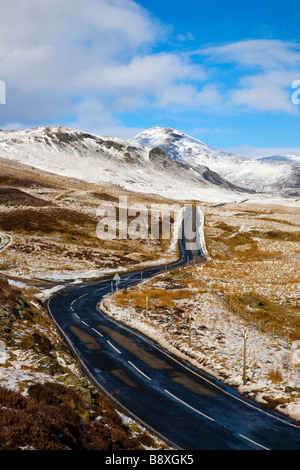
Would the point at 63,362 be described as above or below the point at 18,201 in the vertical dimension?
below

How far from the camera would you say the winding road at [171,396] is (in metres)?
15.8

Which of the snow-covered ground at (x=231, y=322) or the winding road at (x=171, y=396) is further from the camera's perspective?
the snow-covered ground at (x=231, y=322)

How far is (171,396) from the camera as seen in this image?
Result: 19781mm

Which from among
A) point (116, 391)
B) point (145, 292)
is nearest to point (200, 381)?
point (116, 391)

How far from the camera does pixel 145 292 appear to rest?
43625 millimetres

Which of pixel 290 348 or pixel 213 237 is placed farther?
pixel 213 237

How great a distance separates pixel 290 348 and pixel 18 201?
299ft

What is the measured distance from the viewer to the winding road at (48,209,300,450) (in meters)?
15.8

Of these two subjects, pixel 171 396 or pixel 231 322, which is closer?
pixel 171 396

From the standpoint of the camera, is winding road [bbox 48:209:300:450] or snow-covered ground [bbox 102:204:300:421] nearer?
winding road [bbox 48:209:300:450]

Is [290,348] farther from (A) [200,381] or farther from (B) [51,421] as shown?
(B) [51,421]
